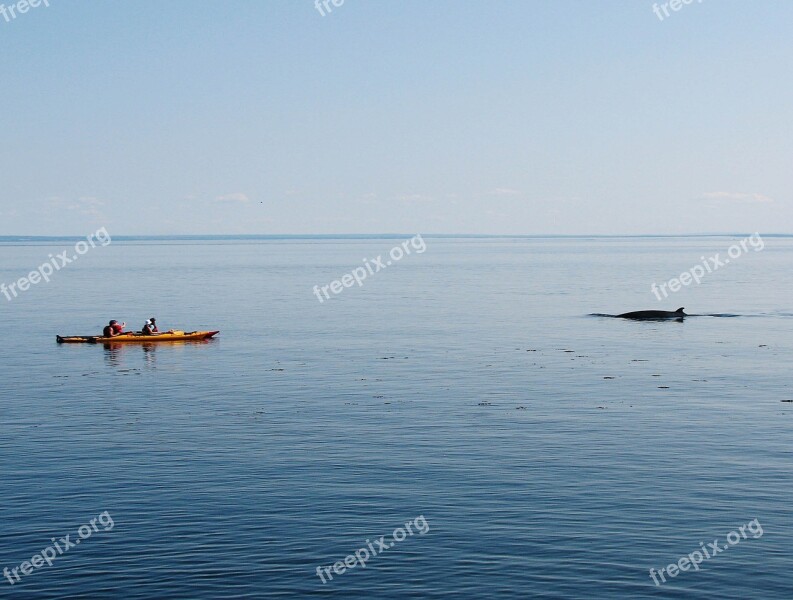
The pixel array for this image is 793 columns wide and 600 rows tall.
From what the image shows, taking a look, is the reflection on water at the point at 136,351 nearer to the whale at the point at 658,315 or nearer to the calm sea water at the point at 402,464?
the calm sea water at the point at 402,464

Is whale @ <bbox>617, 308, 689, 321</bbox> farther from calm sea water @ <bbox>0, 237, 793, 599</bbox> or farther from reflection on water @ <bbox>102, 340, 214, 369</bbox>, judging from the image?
reflection on water @ <bbox>102, 340, 214, 369</bbox>

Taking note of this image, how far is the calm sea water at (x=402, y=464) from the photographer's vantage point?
28156 millimetres

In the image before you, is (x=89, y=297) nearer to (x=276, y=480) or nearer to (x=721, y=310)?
(x=721, y=310)

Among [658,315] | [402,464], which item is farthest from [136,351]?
[658,315]

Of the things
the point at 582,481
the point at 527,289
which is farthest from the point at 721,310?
the point at 582,481

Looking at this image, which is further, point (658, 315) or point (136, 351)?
point (658, 315)

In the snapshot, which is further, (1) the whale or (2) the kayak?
(1) the whale

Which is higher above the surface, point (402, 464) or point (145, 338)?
point (145, 338)

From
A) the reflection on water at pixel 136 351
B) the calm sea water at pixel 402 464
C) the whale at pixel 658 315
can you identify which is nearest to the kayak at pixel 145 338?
the reflection on water at pixel 136 351

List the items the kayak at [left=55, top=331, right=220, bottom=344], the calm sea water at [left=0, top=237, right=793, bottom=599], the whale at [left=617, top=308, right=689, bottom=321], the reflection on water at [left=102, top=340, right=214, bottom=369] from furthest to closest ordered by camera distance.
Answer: the whale at [left=617, top=308, right=689, bottom=321] < the kayak at [left=55, top=331, right=220, bottom=344] < the reflection on water at [left=102, top=340, right=214, bottom=369] < the calm sea water at [left=0, top=237, right=793, bottom=599]

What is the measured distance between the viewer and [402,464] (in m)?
39.6

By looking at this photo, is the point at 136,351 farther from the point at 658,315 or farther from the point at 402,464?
the point at 658,315

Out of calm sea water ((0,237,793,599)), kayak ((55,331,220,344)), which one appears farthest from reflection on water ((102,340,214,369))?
calm sea water ((0,237,793,599))

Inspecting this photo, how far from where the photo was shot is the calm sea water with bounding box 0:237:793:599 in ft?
92.4
